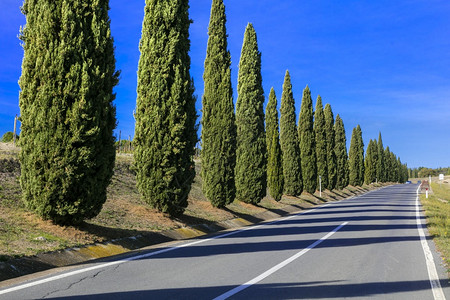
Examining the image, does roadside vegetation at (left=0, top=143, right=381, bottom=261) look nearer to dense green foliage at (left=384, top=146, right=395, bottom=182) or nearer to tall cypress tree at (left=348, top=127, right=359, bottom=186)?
tall cypress tree at (left=348, top=127, right=359, bottom=186)

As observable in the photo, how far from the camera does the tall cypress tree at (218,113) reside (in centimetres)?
2031

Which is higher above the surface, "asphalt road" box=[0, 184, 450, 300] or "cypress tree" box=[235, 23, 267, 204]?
"cypress tree" box=[235, 23, 267, 204]

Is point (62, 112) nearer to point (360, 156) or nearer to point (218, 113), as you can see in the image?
point (218, 113)

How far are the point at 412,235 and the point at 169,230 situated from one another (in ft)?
28.6

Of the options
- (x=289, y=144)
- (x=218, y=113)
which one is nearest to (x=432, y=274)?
(x=218, y=113)

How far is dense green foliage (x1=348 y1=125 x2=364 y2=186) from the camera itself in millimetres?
73250

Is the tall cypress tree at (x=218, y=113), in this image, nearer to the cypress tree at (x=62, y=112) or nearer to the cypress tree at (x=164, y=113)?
the cypress tree at (x=164, y=113)

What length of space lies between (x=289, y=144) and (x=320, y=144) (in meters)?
14.2

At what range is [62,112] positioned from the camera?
9695 millimetres

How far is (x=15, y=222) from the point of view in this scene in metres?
9.20

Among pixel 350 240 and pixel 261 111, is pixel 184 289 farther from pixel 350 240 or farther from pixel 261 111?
pixel 261 111

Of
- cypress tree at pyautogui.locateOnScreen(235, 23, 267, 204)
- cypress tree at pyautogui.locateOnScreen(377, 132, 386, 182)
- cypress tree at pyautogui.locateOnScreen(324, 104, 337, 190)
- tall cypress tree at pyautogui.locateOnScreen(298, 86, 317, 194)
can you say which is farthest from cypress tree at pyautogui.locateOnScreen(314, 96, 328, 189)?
cypress tree at pyautogui.locateOnScreen(377, 132, 386, 182)

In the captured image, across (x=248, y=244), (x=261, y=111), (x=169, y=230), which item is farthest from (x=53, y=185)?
(x=261, y=111)

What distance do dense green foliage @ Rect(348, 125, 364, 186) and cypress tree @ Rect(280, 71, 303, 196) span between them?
3896 centimetres
